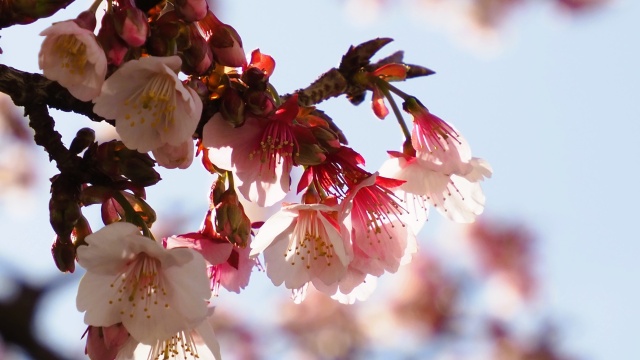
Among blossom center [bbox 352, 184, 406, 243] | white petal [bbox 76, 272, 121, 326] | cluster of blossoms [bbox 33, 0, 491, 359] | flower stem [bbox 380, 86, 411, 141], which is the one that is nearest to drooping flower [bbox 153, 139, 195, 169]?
cluster of blossoms [bbox 33, 0, 491, 359]

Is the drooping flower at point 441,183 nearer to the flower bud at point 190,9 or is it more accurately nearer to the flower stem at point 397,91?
the flower stem at point 397,91

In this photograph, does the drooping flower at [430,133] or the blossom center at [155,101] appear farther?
the drooping flower at [430,133]

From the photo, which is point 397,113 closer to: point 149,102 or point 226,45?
point 226,45

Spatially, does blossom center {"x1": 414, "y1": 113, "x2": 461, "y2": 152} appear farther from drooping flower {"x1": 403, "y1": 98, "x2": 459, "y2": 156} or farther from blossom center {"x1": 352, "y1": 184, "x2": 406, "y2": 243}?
blossom center {"x1": 352, "y1": 184, "x2": 406, "y2": 243}

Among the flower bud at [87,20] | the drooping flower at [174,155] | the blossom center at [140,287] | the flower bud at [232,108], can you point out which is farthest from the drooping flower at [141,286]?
the flower bud at [87,20]

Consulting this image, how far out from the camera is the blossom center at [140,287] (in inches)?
53.5

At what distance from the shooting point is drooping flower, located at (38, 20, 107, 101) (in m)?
1.26

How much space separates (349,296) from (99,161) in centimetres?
62

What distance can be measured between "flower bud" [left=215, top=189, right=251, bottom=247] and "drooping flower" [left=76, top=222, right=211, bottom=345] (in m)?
0.13

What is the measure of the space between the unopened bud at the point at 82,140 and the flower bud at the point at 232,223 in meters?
0.26

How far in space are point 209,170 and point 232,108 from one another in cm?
25

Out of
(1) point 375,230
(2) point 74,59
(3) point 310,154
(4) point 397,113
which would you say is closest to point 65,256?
(2) point 74,59

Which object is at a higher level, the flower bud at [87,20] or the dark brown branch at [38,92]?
the flower bud at [87,20]

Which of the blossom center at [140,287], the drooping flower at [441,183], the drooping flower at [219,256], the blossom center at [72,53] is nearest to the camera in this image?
the blossom center at [72,53]
